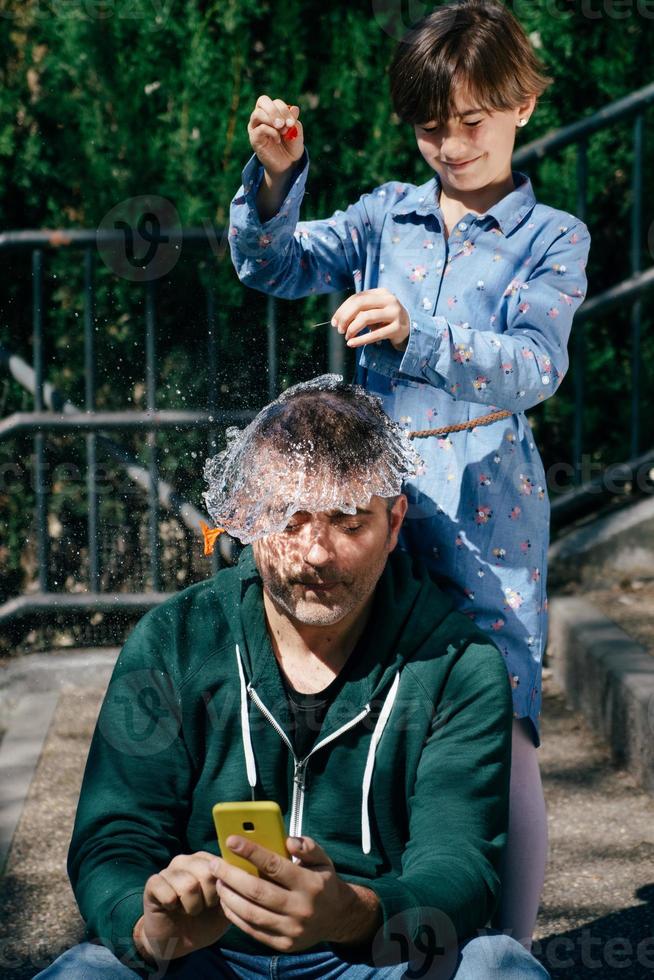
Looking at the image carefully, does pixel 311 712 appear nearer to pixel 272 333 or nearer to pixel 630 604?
pixel 272 333

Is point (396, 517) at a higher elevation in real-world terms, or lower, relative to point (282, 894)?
higher

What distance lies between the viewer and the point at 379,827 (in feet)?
7.48

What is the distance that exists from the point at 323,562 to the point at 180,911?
551mm

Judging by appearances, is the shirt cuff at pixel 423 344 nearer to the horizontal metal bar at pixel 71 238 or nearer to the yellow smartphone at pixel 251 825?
the yellow smartphone at pixel 251 825

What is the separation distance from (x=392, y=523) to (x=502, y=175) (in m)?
0.67

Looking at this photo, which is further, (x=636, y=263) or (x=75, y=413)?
(x=636, y=263)

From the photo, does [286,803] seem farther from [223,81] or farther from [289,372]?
[223,81]

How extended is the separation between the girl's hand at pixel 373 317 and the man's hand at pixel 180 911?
2.62 feet

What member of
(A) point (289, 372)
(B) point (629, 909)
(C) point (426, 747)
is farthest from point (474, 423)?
(A) point (289, 372)

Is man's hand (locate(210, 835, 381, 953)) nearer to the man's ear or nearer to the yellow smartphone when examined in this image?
the yellow smartphone

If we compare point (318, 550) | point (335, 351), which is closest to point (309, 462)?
point (318, 550)

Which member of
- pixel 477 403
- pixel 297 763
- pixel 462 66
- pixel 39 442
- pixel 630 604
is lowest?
pixel 630 604

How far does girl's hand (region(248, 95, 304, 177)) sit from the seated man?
41 centimetres

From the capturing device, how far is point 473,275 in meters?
2.54
